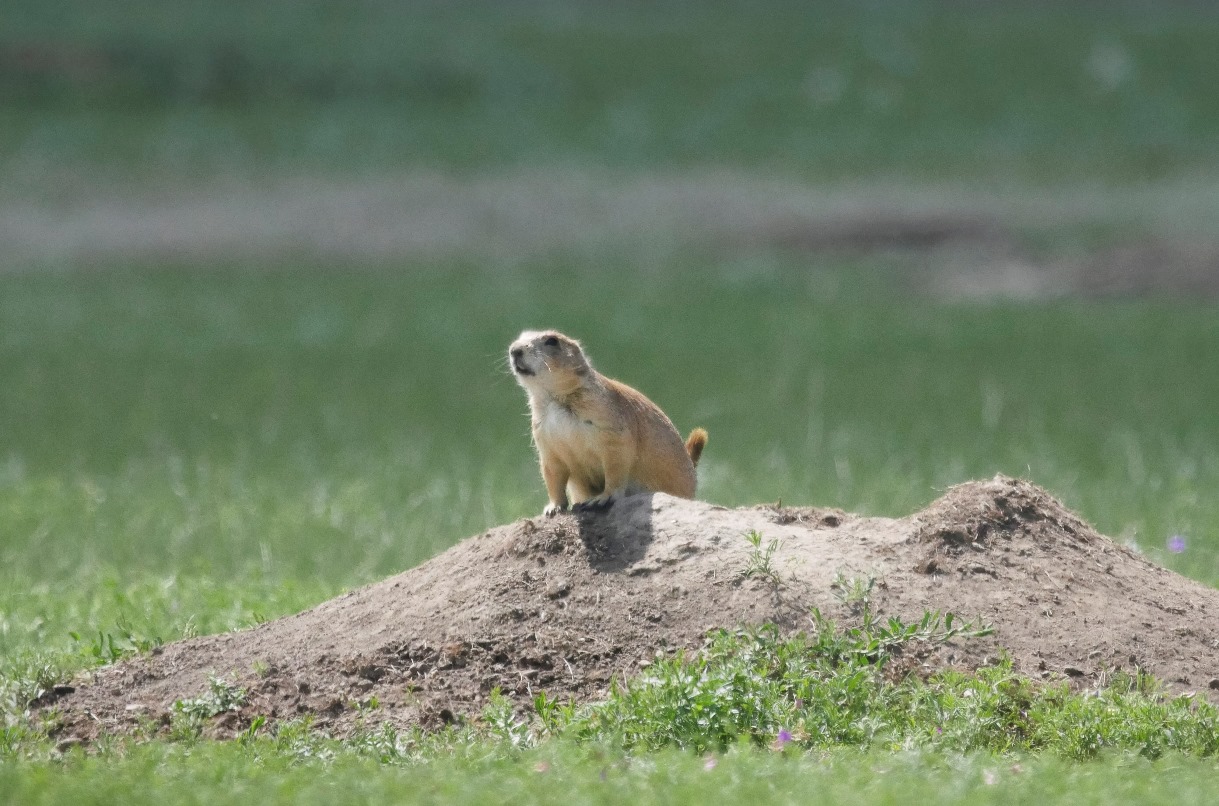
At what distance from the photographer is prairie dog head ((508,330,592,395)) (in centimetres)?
706

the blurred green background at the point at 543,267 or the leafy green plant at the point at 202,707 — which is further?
the blurred green background at the point at 543,267

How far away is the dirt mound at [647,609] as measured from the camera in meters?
6.51

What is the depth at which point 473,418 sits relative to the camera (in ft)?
49.8

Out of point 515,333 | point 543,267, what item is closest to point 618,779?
point 515,333

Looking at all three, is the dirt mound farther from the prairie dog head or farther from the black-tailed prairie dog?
the prairie dog head

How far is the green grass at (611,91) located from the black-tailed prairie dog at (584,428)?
77.8ft

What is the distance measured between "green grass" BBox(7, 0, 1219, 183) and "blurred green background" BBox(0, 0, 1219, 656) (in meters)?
0.11

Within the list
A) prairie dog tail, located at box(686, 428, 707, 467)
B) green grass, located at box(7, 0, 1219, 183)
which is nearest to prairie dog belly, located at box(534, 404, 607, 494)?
prairie dog tail, located at box(686, 428, 707, 467)

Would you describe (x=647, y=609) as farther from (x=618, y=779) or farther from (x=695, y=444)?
(x=695, y=444)

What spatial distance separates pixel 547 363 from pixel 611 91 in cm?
2886

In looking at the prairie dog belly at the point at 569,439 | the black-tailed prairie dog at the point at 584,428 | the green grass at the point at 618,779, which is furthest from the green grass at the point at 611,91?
the green grass at the point at 618,779

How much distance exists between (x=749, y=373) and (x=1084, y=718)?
37.1ft

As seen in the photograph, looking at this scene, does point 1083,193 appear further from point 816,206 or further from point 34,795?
point 34,795

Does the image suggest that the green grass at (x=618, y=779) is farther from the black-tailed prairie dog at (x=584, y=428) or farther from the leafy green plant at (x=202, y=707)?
the black-tailed prairie dog at (x=584, y=428)
